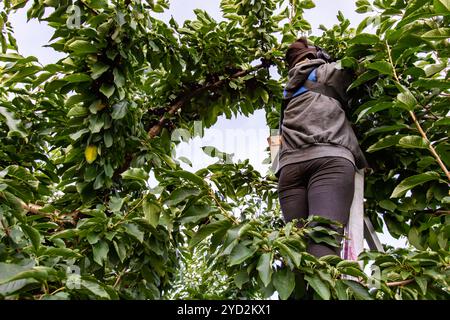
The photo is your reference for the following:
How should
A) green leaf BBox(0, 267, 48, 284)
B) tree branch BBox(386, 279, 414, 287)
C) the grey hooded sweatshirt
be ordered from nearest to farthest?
1. green leaf BBox(0, 267, 48, 284)
2. tree branch BBox(386, 279, 414, 287)
3. the grey hooded sweatshirt

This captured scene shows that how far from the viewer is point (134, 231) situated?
1585mm

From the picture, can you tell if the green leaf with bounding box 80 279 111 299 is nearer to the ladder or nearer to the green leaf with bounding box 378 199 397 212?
the ladder

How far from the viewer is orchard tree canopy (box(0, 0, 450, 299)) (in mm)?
1326

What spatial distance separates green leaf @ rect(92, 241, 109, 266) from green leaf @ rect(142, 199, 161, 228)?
161 mm

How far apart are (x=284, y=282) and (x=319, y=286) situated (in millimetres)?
94

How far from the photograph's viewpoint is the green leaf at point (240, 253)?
4.15ft

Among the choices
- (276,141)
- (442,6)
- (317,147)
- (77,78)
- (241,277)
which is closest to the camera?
(241,277)

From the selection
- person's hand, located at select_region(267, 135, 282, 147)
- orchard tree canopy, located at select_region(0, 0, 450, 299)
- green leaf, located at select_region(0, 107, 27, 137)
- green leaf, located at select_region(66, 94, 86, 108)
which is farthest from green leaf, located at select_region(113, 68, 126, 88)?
person's hand, located at select_region(267, 135, 282, 147)

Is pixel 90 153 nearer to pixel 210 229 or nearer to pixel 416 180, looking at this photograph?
pixel 210 229

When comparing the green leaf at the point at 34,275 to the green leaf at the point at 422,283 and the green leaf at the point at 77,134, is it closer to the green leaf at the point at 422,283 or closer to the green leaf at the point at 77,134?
the green leaf at the point at 422,283

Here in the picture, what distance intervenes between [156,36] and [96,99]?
1.47 ft

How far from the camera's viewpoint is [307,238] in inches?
62.2

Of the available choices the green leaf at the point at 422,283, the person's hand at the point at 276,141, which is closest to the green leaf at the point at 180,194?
the green leaf at the point at 422,283

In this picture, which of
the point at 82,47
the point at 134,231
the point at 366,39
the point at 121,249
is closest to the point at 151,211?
the point at 134,231
